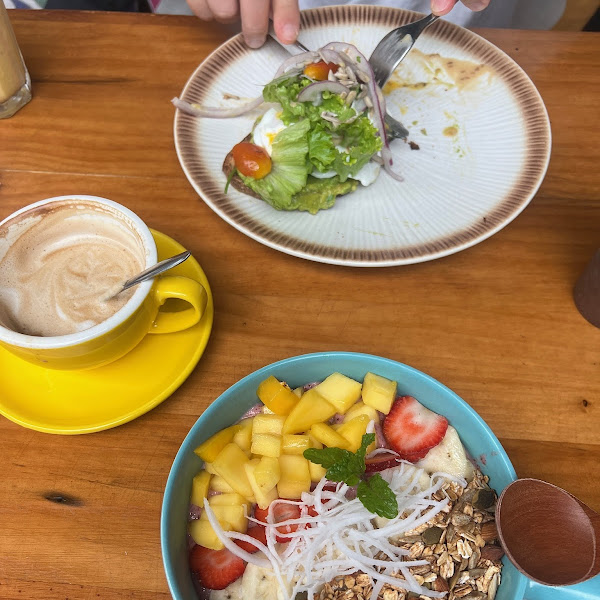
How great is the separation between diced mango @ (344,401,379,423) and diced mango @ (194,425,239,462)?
0.17m

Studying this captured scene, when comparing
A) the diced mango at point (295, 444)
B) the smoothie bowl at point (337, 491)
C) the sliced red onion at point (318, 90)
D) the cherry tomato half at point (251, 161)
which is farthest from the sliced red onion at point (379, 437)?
the sliced red onion at point (318, 90)

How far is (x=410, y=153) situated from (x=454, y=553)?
88 centimetres

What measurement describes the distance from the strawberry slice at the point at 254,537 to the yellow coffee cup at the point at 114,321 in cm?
33

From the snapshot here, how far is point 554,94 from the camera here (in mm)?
1412

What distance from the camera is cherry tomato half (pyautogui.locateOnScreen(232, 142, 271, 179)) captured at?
3.91 ft

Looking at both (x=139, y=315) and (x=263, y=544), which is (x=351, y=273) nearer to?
(x=139, y=315)

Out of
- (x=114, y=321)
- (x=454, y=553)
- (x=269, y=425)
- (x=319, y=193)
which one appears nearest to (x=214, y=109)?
(x=319, y=193)

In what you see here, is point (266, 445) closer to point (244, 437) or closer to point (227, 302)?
point (244, 437)

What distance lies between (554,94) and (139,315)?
116cm

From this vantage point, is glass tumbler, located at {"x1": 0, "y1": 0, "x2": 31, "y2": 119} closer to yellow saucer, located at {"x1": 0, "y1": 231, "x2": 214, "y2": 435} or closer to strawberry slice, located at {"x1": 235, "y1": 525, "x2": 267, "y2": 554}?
yellow saucer, located at {"x1": 0, "y1": 231, "x2": 214, "y2": 435}

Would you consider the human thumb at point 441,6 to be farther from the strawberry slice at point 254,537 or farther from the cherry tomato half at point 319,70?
the strawberry slice at point 254,537

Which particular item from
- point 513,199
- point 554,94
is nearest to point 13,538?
point 513,199

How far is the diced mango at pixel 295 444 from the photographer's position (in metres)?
0.82

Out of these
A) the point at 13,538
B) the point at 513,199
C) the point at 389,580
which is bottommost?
the point at 13,538
